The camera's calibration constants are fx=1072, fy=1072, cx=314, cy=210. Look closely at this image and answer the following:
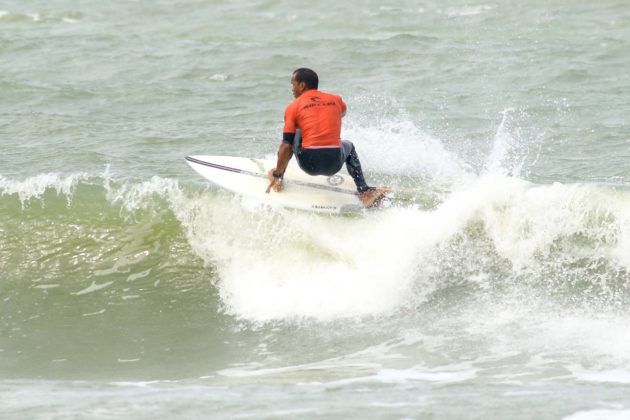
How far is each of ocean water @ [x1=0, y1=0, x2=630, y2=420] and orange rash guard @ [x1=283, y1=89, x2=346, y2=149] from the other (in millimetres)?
1037

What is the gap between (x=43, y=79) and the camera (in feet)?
56.9

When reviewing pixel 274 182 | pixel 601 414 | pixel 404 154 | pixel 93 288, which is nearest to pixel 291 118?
pixel 274 182

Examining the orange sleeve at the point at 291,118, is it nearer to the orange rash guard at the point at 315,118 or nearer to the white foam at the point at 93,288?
the orange rash guard at the point at 315,118

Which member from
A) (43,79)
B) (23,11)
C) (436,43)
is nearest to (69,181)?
(43,79)

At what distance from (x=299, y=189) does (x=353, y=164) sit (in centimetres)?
60

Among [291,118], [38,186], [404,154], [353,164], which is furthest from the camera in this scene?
[404,154]

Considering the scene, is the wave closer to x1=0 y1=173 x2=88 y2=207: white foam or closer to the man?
x1=0 y1=173 x2=88 y2=207: white foam

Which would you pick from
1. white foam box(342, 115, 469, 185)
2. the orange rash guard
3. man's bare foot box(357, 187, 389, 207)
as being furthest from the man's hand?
white foam box(342, 115, 469, 185)

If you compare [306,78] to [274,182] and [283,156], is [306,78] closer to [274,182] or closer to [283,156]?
[283,156]

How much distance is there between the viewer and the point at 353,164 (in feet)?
32.3

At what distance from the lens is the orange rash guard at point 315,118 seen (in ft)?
30.3

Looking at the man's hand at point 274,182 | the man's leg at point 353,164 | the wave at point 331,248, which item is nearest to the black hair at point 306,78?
the man's leg at point 353,164

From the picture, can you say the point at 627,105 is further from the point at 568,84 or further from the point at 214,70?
the point at 214,70

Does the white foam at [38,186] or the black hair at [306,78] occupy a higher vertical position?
the black hair at [306,78]
